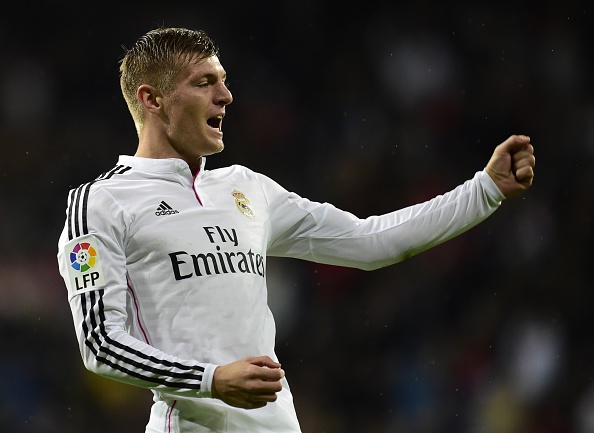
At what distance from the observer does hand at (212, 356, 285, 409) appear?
2.03 m

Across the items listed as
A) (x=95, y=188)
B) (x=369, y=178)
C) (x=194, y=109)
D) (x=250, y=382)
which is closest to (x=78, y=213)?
(x=95, y=188)

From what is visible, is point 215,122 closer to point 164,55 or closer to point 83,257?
point 164,55

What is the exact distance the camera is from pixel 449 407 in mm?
5434

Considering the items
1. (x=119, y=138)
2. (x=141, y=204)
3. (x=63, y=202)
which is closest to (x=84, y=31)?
(x=119, y=138)

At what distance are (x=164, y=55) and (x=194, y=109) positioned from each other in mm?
183

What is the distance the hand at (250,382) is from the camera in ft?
6.66

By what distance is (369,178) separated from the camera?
588 cm

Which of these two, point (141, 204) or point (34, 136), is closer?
point (141, 204)

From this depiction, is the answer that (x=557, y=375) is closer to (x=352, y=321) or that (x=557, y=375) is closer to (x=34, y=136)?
(x=352, y=321)

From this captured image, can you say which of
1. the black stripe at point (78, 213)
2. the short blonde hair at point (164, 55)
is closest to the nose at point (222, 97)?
the short blonde hair at point (164, 55)

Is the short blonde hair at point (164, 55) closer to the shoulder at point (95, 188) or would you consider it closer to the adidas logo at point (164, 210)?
the shoulder at point (95, 188)

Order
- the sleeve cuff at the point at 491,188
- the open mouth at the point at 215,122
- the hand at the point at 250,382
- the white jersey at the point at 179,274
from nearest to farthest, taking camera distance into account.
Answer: the hand at the point at 250,382 < the white jersey at the point at 179,274 < the sleeve cuff at the point at 491,188 < the open mouth at the point at 215,122

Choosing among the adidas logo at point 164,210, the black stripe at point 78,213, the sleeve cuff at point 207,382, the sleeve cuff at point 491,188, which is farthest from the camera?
the sleeve cuff at point 491,188

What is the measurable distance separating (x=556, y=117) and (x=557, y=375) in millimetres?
1772
